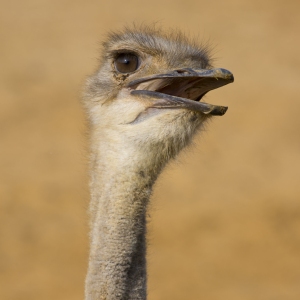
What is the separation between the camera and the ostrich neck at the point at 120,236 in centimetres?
285

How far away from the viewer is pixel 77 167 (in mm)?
8906

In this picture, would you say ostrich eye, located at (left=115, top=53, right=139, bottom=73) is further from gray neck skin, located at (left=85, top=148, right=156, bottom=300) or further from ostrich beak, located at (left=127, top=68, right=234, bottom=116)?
gray neck skin, located at (left=85, top=148, right=156, bottom=300)

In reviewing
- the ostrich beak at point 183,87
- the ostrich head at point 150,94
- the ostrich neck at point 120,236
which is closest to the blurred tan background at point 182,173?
the ostrich head at point 150,94

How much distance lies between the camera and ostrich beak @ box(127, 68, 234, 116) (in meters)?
2.81

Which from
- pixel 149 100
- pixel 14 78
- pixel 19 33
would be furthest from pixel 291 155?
pixel 149 100

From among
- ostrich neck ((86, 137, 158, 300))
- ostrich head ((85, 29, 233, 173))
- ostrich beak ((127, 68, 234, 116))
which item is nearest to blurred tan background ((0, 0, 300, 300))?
ostrich head ((85, 29, 233, 173))

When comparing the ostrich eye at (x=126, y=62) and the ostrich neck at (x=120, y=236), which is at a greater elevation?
the ostrich eye at (x=126, y=62)

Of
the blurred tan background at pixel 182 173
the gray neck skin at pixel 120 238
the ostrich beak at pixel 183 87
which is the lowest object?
the gray neck skin at pixel 120 238

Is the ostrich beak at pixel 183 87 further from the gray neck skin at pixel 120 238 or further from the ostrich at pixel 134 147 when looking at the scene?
the gray neck skin at pixel 120 238

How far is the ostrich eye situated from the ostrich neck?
400mm

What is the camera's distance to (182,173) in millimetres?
8992

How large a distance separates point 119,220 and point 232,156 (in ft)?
21.2

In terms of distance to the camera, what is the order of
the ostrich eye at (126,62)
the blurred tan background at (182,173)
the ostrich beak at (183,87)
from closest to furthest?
the ostrich beak at (183,87) → the ostrich eye at (126,62) → the blurred tan background at (182,173)

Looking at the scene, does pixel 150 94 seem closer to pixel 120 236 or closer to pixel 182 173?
pixel 120 236
